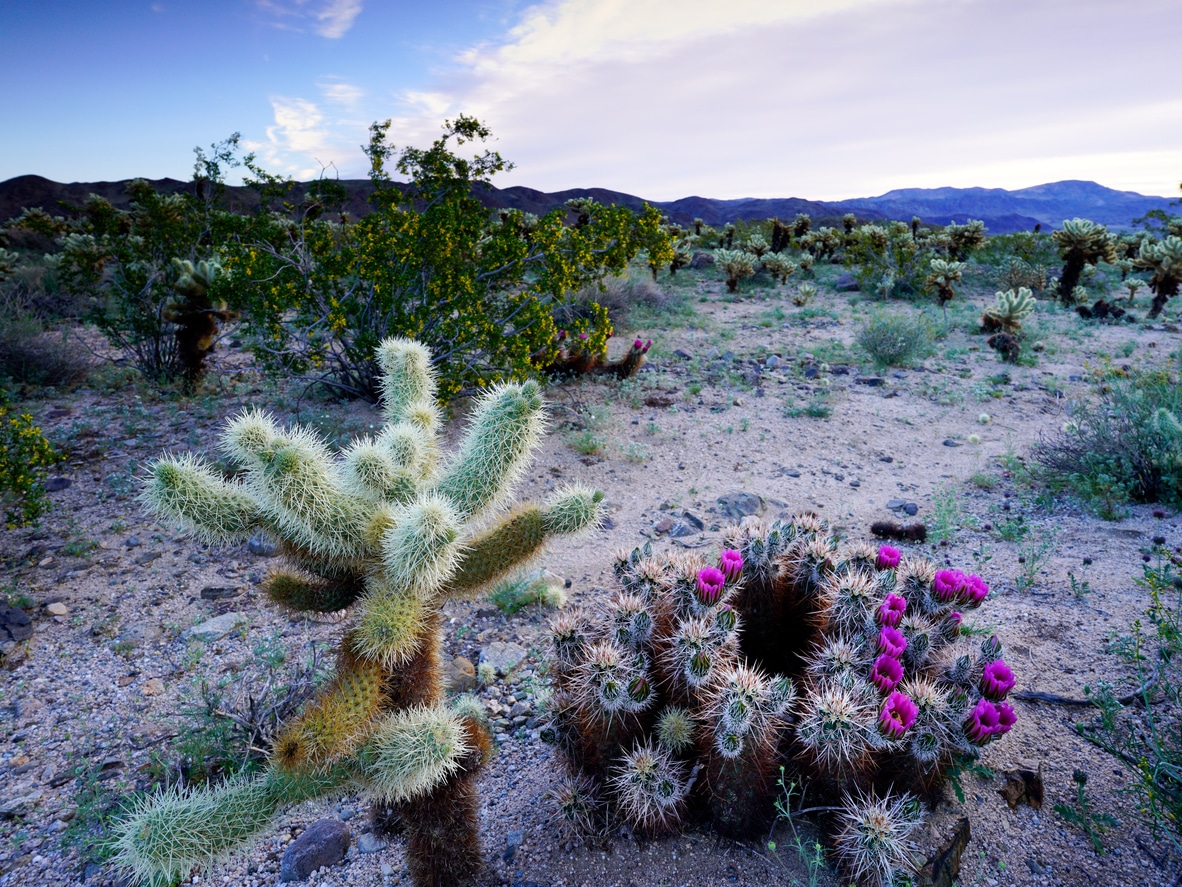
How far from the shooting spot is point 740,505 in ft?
17.6

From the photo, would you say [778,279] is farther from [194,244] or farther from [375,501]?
[375,501]

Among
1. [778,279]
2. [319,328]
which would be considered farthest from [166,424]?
[778,279]

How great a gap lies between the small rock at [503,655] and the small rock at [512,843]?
3.53 ft

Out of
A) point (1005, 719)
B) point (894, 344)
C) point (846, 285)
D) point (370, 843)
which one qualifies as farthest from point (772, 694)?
point (846, 285)

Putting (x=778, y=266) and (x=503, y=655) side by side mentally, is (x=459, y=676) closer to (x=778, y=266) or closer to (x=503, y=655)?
(x=503, y=655)

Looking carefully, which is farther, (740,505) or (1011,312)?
(1011,312)

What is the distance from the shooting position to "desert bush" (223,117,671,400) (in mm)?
6582

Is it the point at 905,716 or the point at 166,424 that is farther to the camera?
the point at 166,424

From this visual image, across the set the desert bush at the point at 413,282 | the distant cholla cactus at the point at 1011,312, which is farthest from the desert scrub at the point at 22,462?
the distant cholla cactus at the point at 1011,312

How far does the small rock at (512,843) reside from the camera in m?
2.46

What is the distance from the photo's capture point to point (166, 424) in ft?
22.5

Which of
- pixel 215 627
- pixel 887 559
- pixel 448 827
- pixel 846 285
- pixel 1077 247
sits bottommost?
pixel 215 627

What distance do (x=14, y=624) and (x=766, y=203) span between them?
293ft

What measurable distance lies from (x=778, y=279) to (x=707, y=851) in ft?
56.0
